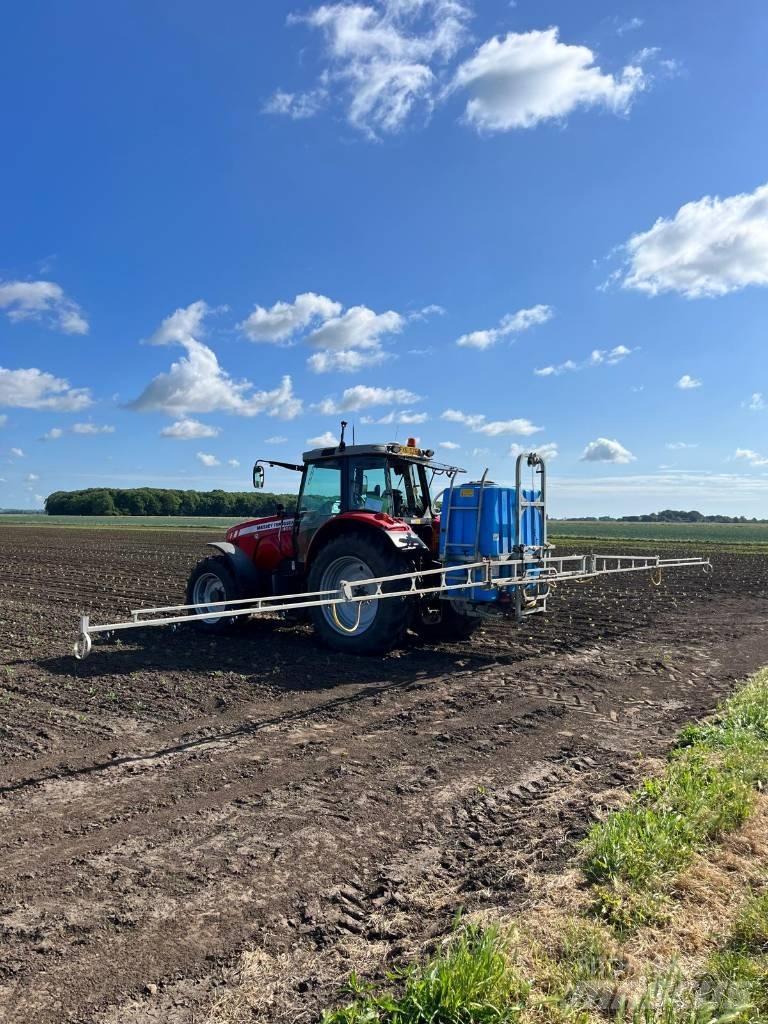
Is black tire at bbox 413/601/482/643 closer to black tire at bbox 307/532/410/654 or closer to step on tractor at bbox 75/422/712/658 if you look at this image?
step on tractor at bbox 75/422/712/658

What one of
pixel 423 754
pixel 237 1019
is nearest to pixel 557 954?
pixel 237 1019

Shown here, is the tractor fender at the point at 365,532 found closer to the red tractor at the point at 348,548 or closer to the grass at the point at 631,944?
the red tractor at the point at 348,548

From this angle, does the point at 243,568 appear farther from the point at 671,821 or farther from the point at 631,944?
the point at 631,944

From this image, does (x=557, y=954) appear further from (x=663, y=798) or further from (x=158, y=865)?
(x=158, y=865)

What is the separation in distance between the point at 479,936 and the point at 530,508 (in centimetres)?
625

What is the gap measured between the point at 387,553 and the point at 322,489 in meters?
1.65

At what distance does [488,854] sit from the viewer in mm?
3604

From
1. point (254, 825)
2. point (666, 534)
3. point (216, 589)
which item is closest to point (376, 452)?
point (216, 589)

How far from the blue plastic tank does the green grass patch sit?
3.18 m

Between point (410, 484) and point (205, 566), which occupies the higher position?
point (410, 484)

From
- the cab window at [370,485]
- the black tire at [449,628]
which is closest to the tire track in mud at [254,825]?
the black tire at [449,628]

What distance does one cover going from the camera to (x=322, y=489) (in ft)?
30.1

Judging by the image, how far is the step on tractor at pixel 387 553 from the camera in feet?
26.0

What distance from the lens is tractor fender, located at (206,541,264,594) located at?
9.32 meters
